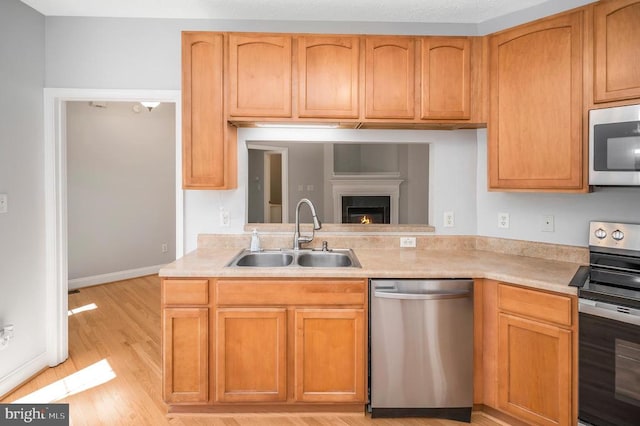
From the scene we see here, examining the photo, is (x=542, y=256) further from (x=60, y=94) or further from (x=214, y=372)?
(x=60, y=94)

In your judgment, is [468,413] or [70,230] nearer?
[468,413]

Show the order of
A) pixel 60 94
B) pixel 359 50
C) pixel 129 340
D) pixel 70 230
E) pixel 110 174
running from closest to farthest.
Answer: pixel 359 50
pixel 60 94
pixel 129 340
pixel 70 230
pixel 110 174

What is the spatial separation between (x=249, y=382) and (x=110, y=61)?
7.92 feet

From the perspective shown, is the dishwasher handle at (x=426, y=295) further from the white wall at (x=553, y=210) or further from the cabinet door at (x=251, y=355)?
the white wall at (x=553, y=210)

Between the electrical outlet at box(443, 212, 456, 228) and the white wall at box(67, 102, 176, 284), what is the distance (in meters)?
4.21

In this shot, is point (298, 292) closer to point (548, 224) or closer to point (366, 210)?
point (366, 210)

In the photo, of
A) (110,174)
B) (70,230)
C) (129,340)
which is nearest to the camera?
(129,340)

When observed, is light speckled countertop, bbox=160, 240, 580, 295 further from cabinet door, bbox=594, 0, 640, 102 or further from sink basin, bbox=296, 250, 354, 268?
cabinet door, bbox=594, 0, 640, 102

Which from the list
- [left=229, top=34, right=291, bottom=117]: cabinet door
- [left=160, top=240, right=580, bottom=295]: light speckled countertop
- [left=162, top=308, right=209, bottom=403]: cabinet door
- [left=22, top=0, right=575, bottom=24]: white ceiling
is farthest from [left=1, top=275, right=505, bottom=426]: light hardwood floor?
[left=22, top=0, right=575, bottom=24]: white ceiling

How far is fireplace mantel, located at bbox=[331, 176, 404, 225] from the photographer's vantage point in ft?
9.65

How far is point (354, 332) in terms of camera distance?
2.16 m

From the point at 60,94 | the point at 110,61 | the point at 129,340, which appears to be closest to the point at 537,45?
the point at 110,61

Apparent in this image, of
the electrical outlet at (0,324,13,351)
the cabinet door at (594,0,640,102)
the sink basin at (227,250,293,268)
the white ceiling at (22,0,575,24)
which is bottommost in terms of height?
the electrical outlet at (0,324,13,351)

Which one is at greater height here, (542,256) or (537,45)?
(537,45)
